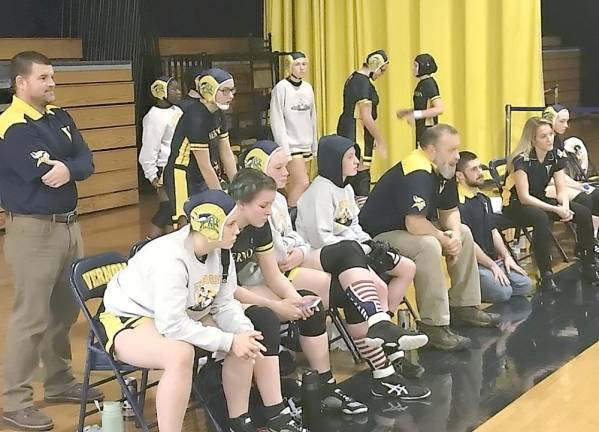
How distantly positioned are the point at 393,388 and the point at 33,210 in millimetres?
1638

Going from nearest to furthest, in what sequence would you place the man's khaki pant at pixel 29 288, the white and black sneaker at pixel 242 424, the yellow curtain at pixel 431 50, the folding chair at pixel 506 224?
1. the white and black sneaker at pixel 242 424
2. the man's khaki pant at pixel 29 288
3. the folding chair at pixel 506 224
4. the yellow curtain at pixel 431 50

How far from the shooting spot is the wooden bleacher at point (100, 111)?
29.5ft

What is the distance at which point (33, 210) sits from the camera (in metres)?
3.68

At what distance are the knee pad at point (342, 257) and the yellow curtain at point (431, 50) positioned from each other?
494 cm

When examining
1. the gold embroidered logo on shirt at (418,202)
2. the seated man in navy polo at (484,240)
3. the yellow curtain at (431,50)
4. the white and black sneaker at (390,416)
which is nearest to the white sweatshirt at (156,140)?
the seated man in navy polo at (484,240)

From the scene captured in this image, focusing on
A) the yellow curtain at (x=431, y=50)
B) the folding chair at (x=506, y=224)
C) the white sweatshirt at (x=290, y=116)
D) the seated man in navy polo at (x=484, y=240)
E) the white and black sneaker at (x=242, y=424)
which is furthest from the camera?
the yellow curtain at (x=431, y=50)

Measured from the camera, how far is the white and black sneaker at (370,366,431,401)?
12.8 feet

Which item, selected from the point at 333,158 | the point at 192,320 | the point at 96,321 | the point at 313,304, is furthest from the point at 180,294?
the point at 333,158

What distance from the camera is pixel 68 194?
3.77 meters

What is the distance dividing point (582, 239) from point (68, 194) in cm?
352

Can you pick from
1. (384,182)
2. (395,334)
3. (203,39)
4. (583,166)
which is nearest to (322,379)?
(395,334)

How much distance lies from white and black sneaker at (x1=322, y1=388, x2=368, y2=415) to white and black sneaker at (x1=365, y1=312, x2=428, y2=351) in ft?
0.79

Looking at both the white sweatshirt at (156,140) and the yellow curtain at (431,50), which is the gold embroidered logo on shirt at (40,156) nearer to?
the white sweatshirt at (156,140)

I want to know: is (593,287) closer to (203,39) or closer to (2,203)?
(2,203)
